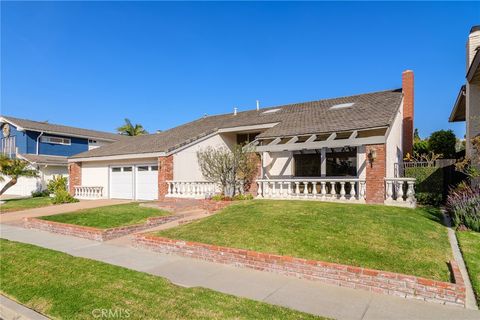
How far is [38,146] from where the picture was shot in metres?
31.0

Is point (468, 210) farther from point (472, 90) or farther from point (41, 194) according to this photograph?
point (41, 194)

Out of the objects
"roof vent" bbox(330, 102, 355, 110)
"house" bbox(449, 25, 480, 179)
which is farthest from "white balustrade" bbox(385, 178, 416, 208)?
"roof vent" bbox(330, 102, 355, 110)

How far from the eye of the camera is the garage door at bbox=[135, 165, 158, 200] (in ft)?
63.8

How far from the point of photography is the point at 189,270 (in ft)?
23.2

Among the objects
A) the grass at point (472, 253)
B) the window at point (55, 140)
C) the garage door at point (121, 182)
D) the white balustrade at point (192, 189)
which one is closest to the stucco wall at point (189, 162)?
the white balustrade at point (192, 189)

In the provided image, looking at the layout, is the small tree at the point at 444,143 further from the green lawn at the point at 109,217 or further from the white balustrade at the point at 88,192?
the white balustrade at the point at 88,192

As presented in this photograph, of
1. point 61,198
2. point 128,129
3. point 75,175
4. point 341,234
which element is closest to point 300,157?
point 341,234

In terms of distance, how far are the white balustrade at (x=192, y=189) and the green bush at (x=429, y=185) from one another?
10.7 meters

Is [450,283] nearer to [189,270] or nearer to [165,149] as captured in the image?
[189,270]

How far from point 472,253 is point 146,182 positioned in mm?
17535

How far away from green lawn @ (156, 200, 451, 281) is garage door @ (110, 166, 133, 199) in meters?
12.1

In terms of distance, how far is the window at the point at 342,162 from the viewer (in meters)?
15.2

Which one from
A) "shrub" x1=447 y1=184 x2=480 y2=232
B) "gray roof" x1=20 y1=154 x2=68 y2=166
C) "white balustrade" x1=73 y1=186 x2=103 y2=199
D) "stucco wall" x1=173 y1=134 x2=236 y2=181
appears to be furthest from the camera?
"gray roof" x1=20 y1=154 x2=68 y2=166

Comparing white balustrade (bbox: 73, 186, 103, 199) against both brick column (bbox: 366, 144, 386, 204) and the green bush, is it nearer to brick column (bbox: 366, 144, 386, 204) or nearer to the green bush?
brick column (bbox: 366, 144, 386, 204)
